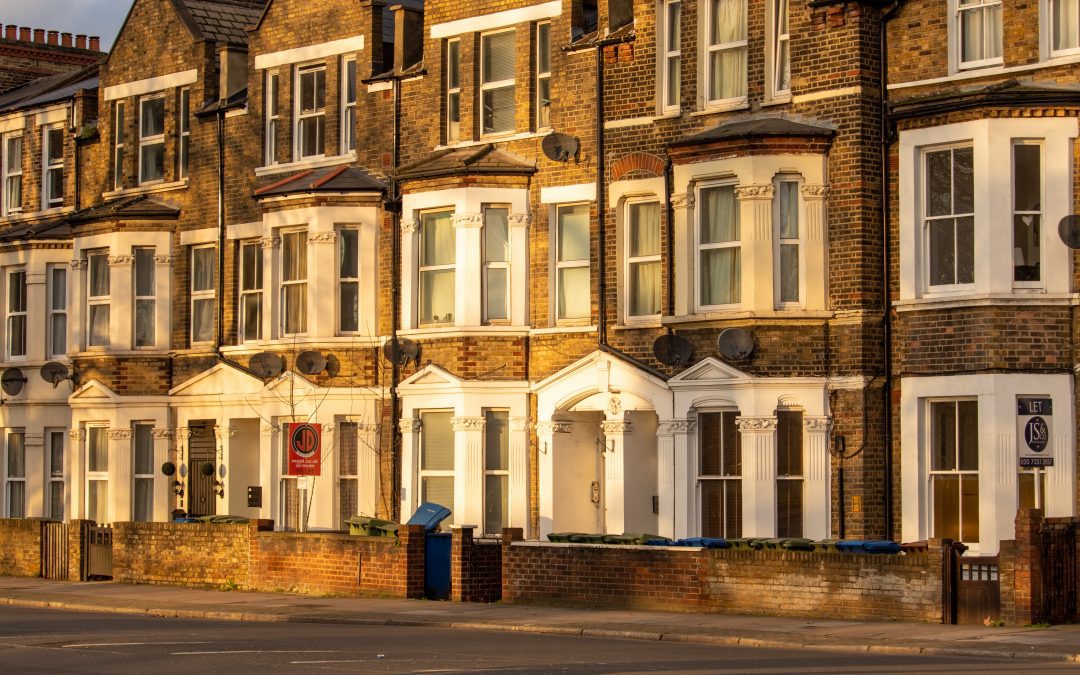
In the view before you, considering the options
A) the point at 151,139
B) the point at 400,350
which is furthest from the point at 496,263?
the point at 151,139

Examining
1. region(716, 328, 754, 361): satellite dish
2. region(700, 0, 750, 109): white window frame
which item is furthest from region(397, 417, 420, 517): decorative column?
region(700, 0, 750, 109): white window frame

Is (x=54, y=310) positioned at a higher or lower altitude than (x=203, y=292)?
lower

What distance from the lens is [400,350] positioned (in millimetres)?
34000

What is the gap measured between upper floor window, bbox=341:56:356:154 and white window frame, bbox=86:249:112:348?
20.8 ft

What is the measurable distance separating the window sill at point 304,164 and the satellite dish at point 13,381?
334 inches

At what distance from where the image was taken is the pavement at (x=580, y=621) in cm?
2172

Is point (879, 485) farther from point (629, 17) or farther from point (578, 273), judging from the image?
point (629, 17)

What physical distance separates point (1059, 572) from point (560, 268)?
37.7 feet

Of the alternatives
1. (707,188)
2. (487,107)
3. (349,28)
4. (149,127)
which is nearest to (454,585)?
(707,188)

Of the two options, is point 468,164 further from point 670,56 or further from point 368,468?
point 368,468

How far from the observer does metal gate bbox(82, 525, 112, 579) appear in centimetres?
3516

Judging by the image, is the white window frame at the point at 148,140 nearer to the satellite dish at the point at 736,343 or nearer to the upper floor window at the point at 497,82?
the upper floor window at the point at 497,82

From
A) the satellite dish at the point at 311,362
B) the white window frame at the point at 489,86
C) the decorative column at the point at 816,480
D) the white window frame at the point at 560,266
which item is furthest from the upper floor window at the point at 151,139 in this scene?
the decorative column at the point at 816,480

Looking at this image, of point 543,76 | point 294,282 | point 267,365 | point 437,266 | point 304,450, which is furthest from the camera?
point 267,365
